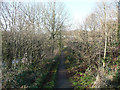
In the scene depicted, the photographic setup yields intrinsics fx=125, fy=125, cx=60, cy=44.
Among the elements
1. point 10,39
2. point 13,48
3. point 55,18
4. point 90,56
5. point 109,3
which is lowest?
point 90,56

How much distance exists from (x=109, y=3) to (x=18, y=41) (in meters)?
7.59

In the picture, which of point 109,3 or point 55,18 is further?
point 55,18

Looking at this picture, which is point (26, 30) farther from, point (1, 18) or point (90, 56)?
point (90, 56)

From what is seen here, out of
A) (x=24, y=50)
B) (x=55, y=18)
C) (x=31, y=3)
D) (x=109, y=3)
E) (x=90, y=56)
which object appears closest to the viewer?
(x=109, y=3)

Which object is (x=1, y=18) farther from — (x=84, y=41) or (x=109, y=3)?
(x=109, y=3)

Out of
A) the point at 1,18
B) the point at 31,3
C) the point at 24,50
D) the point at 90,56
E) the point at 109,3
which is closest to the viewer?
the point at 109,3

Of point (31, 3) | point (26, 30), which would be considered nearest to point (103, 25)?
point (26, 30)

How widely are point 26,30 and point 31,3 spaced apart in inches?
180

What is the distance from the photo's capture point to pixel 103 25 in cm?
937

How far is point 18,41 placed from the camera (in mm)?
10305

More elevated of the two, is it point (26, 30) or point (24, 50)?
point (26, 30)

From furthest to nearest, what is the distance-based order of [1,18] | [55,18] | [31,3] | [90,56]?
[55,18] < [31,3] < [90,56] < [1,18]

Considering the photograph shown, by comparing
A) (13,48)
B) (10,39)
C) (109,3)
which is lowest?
(13,48)

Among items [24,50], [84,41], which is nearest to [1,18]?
[24,50]
